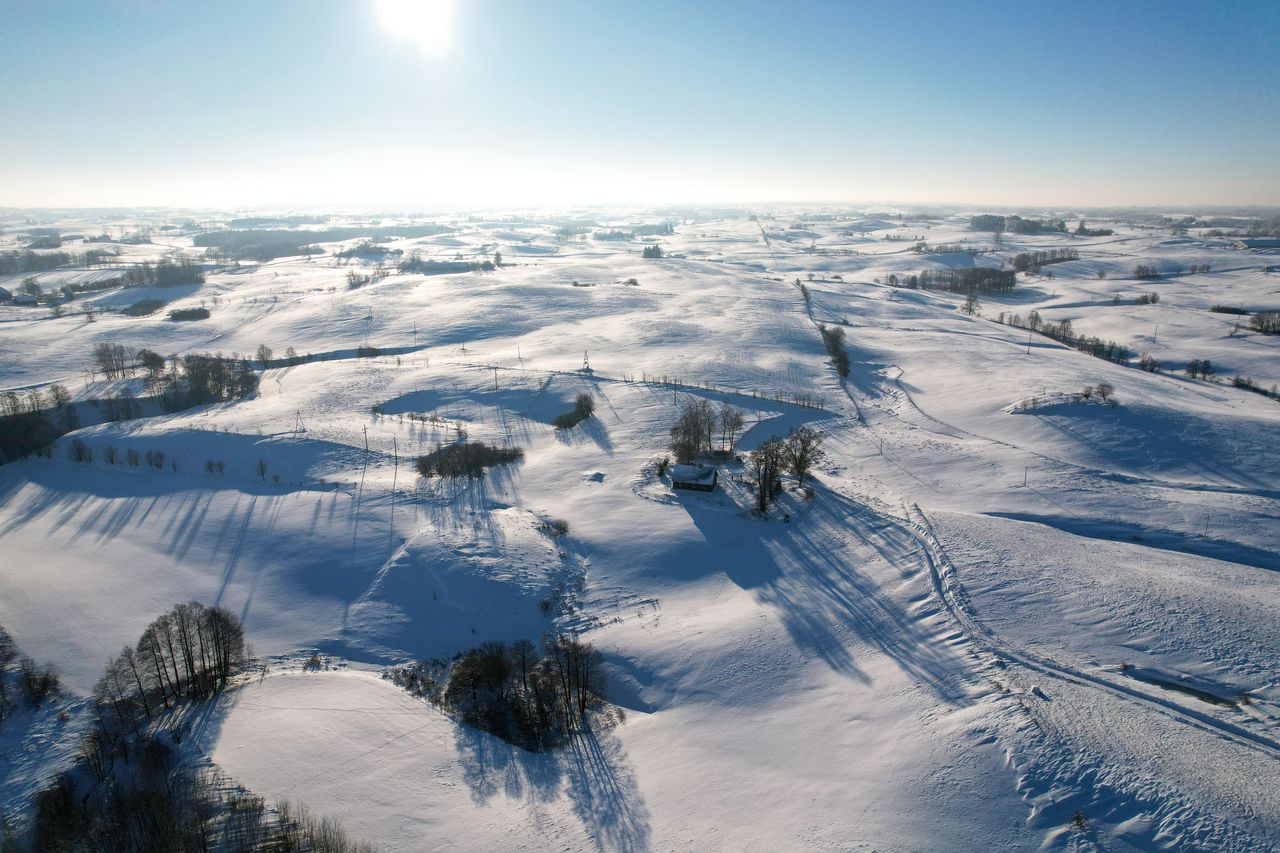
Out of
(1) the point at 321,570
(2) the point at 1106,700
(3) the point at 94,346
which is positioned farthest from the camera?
(3) the point at 94,346

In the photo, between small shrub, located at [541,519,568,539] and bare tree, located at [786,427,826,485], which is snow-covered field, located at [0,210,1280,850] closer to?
small shrub, located at [541,519,568,539]

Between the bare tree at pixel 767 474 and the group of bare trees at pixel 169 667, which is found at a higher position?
the bare tree at pixel 767 474

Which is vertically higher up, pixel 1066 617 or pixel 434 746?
pixel 1066 617

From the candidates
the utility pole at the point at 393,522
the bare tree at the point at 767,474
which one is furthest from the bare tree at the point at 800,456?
the utility pole at the point at 393,522

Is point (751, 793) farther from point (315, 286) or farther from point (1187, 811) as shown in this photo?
point (315, 286)

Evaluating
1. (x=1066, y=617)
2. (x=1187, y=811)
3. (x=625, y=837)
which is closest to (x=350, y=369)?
(x=625, y=837)

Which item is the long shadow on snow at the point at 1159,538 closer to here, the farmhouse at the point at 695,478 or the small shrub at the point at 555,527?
the farmhouse at the point at 695,478

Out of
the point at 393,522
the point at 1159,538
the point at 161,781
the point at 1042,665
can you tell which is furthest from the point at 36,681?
the point at 1159,538
